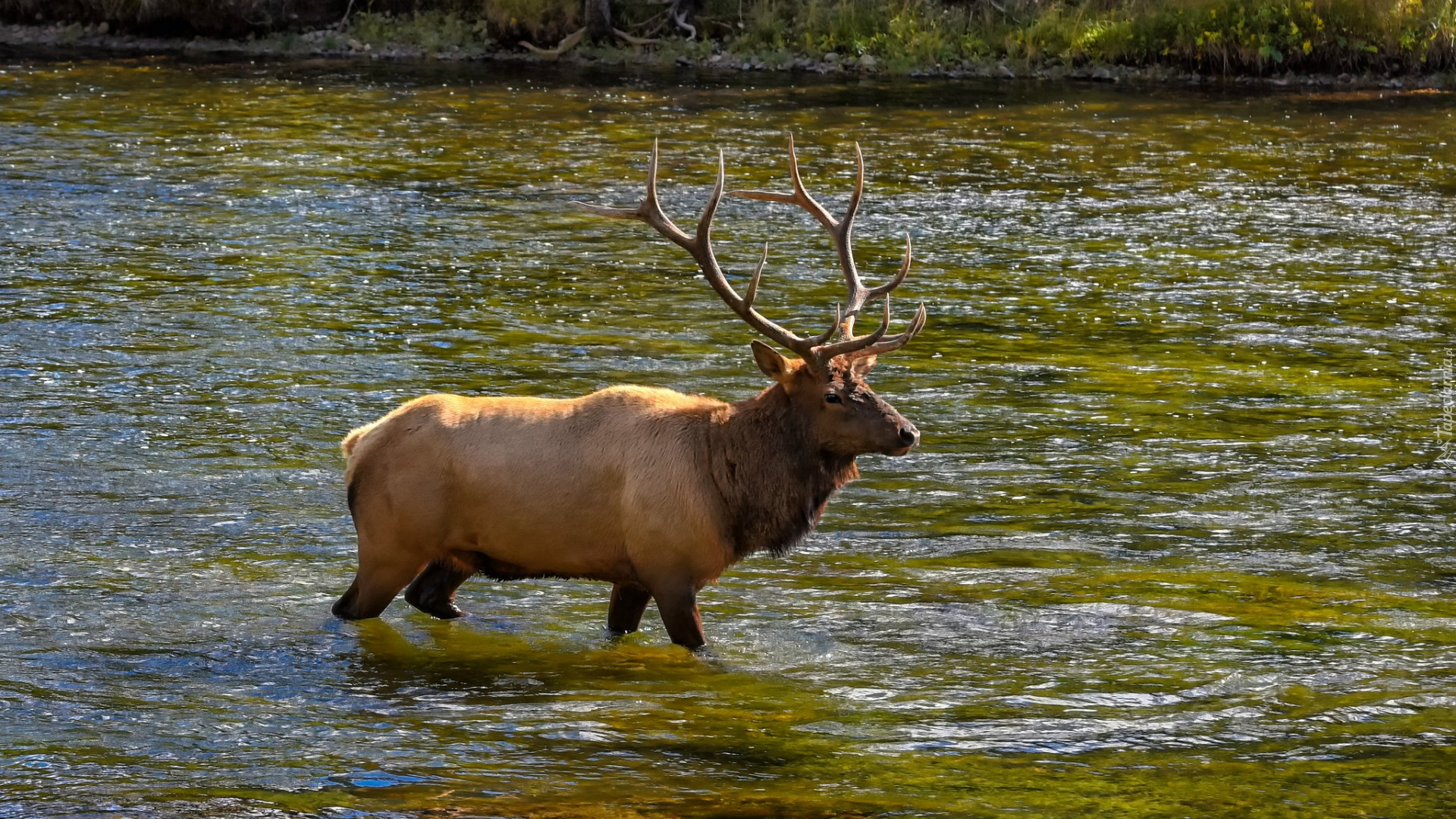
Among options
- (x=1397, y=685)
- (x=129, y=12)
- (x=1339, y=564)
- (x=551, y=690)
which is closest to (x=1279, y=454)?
(x=1339, y=564)

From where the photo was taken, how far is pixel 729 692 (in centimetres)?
712

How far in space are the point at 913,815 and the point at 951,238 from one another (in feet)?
37.7

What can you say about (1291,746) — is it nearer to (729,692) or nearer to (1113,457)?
(729,692)

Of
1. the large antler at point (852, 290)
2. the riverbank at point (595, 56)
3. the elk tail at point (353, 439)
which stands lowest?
the elk tail at point (353, 439)

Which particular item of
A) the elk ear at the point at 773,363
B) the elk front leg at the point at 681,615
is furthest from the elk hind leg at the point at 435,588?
the elk ear at the point at 773,363

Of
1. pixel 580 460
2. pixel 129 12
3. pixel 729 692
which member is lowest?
pixel 729 692

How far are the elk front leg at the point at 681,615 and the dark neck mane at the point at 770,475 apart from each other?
33cm

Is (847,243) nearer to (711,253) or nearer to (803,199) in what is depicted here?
(803,199)

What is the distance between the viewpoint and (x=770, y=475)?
24.8 ft

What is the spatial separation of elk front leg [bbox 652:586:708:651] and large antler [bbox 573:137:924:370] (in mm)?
1013

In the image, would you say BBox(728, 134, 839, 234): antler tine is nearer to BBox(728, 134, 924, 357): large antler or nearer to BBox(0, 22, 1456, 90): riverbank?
BBox(728, 134, 924, 357): large antler

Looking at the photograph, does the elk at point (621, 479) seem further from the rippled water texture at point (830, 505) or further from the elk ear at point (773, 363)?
the rippled water texture at point (830, 505)

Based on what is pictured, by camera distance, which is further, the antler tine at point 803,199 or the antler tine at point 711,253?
the antler tine at point 803,199

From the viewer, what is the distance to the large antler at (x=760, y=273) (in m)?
7.53
